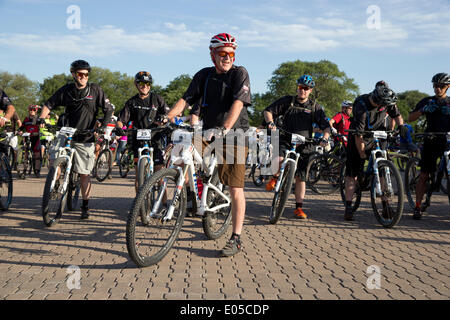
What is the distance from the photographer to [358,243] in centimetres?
557

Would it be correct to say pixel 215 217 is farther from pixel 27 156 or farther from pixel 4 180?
pixel 27 156

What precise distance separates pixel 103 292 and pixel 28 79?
248 feet

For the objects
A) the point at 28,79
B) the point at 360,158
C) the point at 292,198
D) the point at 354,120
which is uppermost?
the point at 28,79

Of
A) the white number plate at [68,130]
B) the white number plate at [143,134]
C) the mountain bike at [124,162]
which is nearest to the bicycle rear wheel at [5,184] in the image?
the white number plate at [68,130]

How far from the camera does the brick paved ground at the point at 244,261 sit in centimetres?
369

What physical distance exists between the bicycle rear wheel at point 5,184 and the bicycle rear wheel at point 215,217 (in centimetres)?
390

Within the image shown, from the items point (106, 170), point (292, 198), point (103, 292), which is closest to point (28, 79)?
point (106, 170)

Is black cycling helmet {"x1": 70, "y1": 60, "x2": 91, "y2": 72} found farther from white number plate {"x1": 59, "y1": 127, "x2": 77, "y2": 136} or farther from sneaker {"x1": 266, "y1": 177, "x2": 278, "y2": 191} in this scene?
sneaker {"x1": 266, "y1": 177, "x2": 278, "y2": 191}

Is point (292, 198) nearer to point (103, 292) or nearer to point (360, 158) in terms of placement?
point (360, 158)

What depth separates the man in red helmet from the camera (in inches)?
190

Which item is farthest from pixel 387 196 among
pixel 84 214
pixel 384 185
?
pixel 84 214

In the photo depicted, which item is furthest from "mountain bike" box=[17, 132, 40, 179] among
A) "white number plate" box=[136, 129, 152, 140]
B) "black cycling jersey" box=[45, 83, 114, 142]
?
"white number plate" box=[136, 129, 152, 140]

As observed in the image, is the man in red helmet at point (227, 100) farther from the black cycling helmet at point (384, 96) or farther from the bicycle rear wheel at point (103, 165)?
the bicycle rear wheel at point (103, 165)

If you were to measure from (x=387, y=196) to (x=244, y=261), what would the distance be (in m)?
2.80
